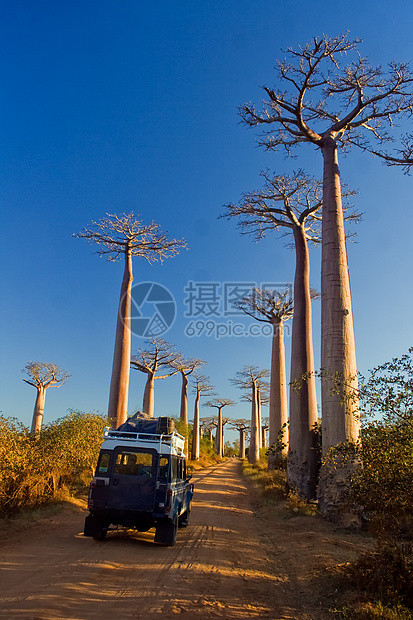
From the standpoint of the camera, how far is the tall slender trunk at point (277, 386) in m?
20.7

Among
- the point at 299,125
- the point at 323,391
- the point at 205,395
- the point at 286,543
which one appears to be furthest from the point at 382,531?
the point at 205,395

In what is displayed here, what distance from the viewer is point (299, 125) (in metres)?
11.7

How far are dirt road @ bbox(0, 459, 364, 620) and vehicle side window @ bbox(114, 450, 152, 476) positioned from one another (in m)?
1.04

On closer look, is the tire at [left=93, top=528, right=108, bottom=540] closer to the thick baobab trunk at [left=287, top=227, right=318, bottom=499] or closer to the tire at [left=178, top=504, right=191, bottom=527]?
the tire at [left=178, top=504, right=191, bottom=527]

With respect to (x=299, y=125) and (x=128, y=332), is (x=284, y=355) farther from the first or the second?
(x=299, y=125)

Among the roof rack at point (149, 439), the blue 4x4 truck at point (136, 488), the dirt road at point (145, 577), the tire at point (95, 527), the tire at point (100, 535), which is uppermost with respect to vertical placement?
the roof rack at point (149, 439)

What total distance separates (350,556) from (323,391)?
12.1 feet

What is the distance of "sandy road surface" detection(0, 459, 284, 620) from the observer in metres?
3.94

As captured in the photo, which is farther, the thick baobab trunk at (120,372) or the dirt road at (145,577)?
the thick baobab trunk at (120,372)

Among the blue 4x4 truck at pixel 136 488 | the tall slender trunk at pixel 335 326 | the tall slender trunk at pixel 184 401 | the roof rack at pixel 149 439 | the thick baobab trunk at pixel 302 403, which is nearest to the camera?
the blue 4x4 truck at pixel 136 488

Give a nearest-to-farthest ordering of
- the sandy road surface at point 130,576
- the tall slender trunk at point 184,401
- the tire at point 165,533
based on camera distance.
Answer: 1. the sandy road surface at point 130,576
2. the tire at point 165,533
3. the tall slender trunk at point 184,401

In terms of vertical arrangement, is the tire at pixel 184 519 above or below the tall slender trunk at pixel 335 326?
below

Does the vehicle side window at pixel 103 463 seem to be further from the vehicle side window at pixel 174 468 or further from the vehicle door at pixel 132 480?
the vehicle side window at pixel 174 468

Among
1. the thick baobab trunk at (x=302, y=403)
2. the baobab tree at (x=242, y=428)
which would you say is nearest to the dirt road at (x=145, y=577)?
the thick baobab trunk at (x=302, y=403)
